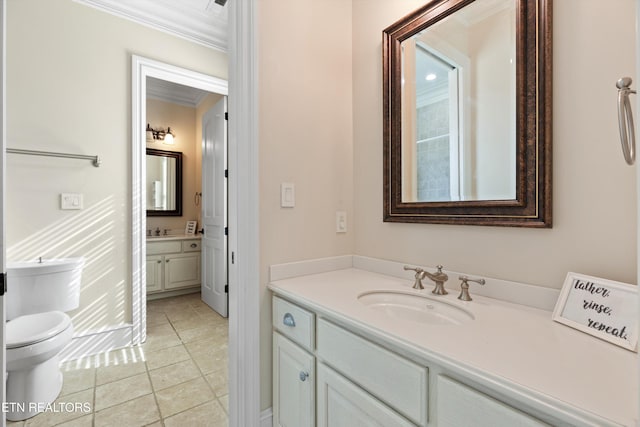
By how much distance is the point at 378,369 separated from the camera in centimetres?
83

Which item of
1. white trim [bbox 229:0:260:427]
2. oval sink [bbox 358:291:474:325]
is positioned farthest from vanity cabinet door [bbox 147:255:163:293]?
oval sink [bbox 358:291:474:325]

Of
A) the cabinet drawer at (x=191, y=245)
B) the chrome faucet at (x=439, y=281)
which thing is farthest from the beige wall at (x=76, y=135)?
the chrome faucet at (x=439, y=281)

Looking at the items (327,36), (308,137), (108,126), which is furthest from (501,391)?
(108,126)

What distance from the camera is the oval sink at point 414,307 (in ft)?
3.34

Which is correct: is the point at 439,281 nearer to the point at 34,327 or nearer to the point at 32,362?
the point at 32,362

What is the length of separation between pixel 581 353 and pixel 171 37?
3.31 meters

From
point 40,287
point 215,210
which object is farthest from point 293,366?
point 215,210

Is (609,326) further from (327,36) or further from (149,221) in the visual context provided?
(149,221)

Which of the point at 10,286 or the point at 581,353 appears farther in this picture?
the point at 10,286

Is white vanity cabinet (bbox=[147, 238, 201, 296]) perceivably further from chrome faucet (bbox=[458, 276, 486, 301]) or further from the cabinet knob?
chrome faucet (bbox=[458, 276, 486, 301])

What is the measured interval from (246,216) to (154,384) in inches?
55.4

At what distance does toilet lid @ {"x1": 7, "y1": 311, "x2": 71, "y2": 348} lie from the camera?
1491mm

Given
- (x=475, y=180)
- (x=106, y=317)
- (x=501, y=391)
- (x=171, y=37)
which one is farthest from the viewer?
(x=171, y=37)

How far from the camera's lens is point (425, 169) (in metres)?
1.32
